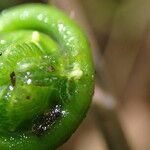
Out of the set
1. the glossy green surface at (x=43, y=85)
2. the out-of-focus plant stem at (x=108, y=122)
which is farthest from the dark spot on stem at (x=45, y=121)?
the out-of-focus plant stem at (x=108, y=122)

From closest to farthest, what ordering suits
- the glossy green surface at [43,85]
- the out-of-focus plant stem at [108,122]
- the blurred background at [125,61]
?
the glossy green surface at [43,85]
the out-of-focus plant stem at [108,122]
the blurred background at [125,61]

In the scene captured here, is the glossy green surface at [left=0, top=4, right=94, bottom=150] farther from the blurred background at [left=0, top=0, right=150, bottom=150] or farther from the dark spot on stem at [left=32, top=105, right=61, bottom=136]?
the blurred background at [left=0, top=0, right=150, bottom=150]

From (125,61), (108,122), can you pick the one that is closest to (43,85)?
(108,122)

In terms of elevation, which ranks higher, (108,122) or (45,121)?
(45,121)

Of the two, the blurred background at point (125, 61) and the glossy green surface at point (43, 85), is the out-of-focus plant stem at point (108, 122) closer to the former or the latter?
the glossy green surface at point (43, 85)

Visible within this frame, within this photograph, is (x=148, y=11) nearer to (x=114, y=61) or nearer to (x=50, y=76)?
(x=114, y=61)

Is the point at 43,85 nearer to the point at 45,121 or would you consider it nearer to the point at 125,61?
the point at 45,121

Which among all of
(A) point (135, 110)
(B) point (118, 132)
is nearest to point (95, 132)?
(A) point (135, 110)
